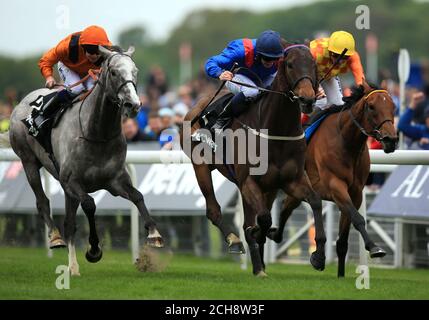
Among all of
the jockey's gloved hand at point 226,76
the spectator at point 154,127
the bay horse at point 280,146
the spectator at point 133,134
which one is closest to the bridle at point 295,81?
the bay horse at point 280,146

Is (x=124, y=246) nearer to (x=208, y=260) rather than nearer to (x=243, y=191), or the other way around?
(x=208, y=260)

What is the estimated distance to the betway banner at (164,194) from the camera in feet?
42.1

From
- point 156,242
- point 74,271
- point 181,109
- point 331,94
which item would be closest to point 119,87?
point 156,242

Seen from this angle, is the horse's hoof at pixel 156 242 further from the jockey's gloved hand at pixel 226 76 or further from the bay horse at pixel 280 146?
the jockey's gloved hand at pixel 226 76

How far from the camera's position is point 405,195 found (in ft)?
38.7

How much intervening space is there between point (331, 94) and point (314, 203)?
1857mm

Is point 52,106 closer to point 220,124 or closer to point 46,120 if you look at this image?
point 46,120

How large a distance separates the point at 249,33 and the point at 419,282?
236 feet

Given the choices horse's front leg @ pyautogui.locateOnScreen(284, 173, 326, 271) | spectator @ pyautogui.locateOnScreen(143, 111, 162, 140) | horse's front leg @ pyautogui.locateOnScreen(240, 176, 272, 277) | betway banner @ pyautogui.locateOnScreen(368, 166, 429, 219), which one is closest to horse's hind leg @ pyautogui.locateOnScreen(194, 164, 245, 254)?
horse's front leg @ pyautogui.locateOnScreen(240, 176, 272, 277)

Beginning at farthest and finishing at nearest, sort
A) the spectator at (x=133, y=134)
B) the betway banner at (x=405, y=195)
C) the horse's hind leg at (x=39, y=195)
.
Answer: the spectator at (x=133, y=134), the betway banner at (x=405, y=195), the horse's hind leg at (x=39, y=195)

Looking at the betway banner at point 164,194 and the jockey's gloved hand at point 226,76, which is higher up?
the jockey's gloved hand at point 226,76

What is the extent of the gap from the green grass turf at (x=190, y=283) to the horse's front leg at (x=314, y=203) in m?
0.21

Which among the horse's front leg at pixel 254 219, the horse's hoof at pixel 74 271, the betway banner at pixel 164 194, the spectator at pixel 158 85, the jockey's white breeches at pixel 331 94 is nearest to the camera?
the horse's front leg at pixel 254 219

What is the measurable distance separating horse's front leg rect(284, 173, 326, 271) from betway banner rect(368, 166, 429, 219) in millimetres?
2744
